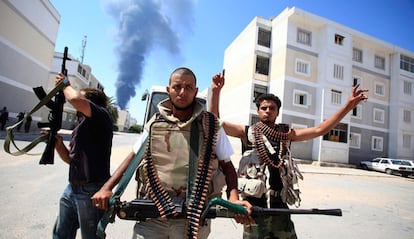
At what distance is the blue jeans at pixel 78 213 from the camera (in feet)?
5.54

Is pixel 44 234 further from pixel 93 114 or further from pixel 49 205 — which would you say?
pixel 93 114

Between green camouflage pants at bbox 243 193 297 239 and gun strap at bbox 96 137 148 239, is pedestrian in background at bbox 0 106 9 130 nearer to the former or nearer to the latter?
gun strap at bbox 96 137 148 239

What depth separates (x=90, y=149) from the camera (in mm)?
1786

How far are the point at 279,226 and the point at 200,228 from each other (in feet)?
2.91

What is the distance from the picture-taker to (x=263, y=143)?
2.17 meters

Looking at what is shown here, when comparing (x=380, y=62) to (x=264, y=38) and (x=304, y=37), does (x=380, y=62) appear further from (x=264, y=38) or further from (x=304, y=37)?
(x=264, y=38)

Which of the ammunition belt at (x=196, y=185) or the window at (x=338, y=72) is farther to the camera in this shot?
the window at (x=338, y=72)

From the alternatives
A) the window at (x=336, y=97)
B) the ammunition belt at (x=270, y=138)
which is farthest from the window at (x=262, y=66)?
the ammunition belt at (x=270, y=138)

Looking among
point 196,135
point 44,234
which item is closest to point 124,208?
point 196,135

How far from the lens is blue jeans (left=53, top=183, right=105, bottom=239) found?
1.69 meters

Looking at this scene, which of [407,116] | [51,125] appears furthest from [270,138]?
[407,116]

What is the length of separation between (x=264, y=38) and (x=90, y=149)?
2506cm

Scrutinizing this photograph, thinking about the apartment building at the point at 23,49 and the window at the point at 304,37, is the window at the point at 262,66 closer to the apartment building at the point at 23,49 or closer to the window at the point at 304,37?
the window at the point at 304,37

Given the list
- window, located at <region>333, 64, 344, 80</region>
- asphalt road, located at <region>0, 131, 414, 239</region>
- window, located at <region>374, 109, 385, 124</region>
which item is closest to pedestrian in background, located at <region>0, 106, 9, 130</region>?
asphalt road, located at <region>0, 131, 414, 239</region>
